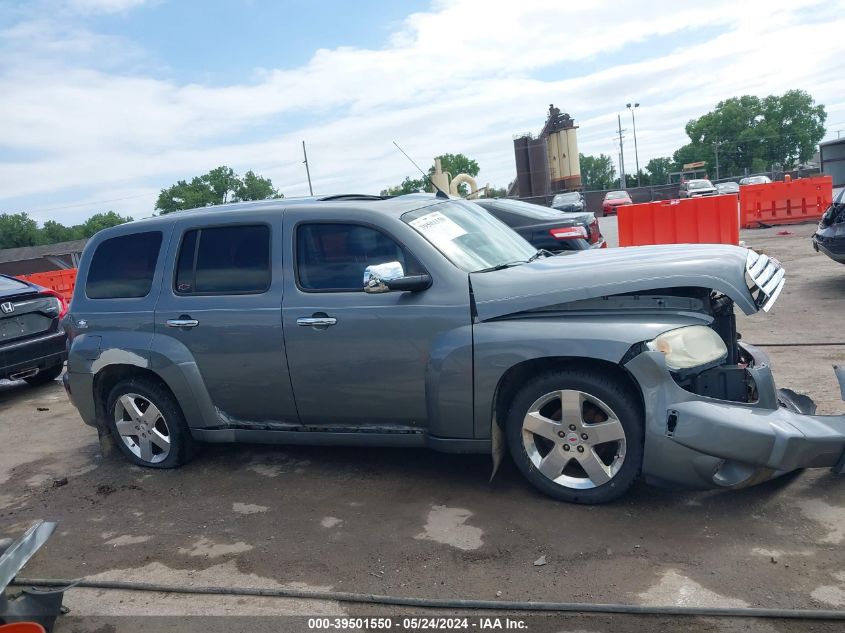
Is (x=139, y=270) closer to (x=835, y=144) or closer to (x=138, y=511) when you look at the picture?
(x=138, y=511)

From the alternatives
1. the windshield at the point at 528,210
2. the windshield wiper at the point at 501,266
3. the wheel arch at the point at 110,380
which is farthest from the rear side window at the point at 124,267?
the windshield at the point at 528,210

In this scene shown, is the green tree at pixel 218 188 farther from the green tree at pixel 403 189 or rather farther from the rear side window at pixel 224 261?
the rear side window at pixel 224 261

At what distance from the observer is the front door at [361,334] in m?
4.24

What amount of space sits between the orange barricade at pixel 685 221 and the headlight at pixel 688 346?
394 inches

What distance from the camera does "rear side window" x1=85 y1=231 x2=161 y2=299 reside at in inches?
206

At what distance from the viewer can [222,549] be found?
405 centimetres

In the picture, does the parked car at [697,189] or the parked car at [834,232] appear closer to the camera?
the parked car at [834,232]

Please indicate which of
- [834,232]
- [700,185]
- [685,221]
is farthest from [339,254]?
[700,185]

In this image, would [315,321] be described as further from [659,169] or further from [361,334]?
[659,169]

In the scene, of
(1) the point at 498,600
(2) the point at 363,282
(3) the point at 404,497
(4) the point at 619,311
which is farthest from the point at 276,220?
(1) the point at 498,600

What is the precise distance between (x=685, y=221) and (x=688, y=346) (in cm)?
1052

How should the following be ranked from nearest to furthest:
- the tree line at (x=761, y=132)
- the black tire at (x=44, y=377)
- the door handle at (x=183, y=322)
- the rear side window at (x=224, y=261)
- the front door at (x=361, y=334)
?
the front door at (x=361, y=334), the rear side window at (x=224, y=261), the door handle at (x=183, y=322), the black tire at (x=44, y=377), the tree line at (x=761, y=132)

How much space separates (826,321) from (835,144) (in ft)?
153

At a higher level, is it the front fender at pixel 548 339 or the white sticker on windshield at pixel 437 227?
the white sticker on windshield at pixel 437 227
